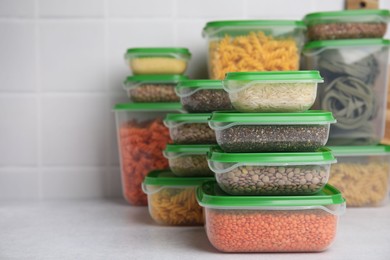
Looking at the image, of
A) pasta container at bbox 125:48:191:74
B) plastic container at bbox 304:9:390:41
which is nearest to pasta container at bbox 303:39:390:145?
plastic container at bbox 304:9:390:41

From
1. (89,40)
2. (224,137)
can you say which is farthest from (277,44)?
(89,40)

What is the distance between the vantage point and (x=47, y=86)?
5.47 feet

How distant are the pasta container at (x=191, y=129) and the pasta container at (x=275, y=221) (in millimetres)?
276

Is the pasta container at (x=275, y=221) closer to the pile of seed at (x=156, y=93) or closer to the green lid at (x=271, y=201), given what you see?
the green lid at (x=271, y=201)

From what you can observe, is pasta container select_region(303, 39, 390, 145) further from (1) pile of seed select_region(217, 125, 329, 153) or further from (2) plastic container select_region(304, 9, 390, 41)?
(1) pile of seed select_region(217, 125, 329, 153)

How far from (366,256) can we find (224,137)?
1.04 feet

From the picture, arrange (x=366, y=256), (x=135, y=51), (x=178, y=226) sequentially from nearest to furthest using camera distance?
1. (x=366, y=256)
2. (x=178, y=226)
3. (x=135, y=51)

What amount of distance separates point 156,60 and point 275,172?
529 mm

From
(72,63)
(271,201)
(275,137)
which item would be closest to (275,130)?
(275,137)

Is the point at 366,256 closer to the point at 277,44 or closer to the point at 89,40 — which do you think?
the point at 277,44

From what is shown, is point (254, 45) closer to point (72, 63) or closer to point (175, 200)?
point (175, 200)

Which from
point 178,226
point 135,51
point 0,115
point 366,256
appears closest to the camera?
point 366,256

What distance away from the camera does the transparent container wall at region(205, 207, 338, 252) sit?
3.62 ft

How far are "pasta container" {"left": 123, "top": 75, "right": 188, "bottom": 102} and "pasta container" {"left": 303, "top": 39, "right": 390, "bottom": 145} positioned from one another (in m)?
0.33
